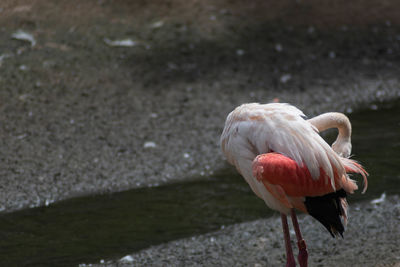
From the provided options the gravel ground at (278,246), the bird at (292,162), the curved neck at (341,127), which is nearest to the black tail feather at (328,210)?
the bird at (292,162)

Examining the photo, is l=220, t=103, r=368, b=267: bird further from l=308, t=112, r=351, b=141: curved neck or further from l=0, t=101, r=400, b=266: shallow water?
l=0, t=101, r=400, b=266: shallow water

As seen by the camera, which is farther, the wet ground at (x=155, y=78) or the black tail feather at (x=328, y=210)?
the wet ground at (x=155, y=78)

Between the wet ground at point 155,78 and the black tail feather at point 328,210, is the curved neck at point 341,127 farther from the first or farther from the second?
the wet ground at point 155,78

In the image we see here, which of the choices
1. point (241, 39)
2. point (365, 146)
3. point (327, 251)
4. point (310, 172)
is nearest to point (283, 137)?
point (310, 172)

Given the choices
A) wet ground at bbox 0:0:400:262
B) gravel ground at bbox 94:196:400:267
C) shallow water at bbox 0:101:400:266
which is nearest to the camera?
gravel ground at bbox 94:196:400:267

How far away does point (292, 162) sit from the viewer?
3.06 meters

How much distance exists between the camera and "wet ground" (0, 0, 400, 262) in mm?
5562

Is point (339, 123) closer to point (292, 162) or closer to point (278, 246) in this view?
point (292, 162)

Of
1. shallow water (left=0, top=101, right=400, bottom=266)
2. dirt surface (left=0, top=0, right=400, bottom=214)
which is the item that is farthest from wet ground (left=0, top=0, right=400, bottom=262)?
shallow water (left=0, top=101, right=400, bottom=266)

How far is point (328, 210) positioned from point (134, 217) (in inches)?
81.3

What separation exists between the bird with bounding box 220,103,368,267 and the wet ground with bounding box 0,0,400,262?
2.16 metres

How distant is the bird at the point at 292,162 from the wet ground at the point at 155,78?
2158 millimetres

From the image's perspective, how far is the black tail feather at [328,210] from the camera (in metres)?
3.15

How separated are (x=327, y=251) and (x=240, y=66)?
392 centimetres
